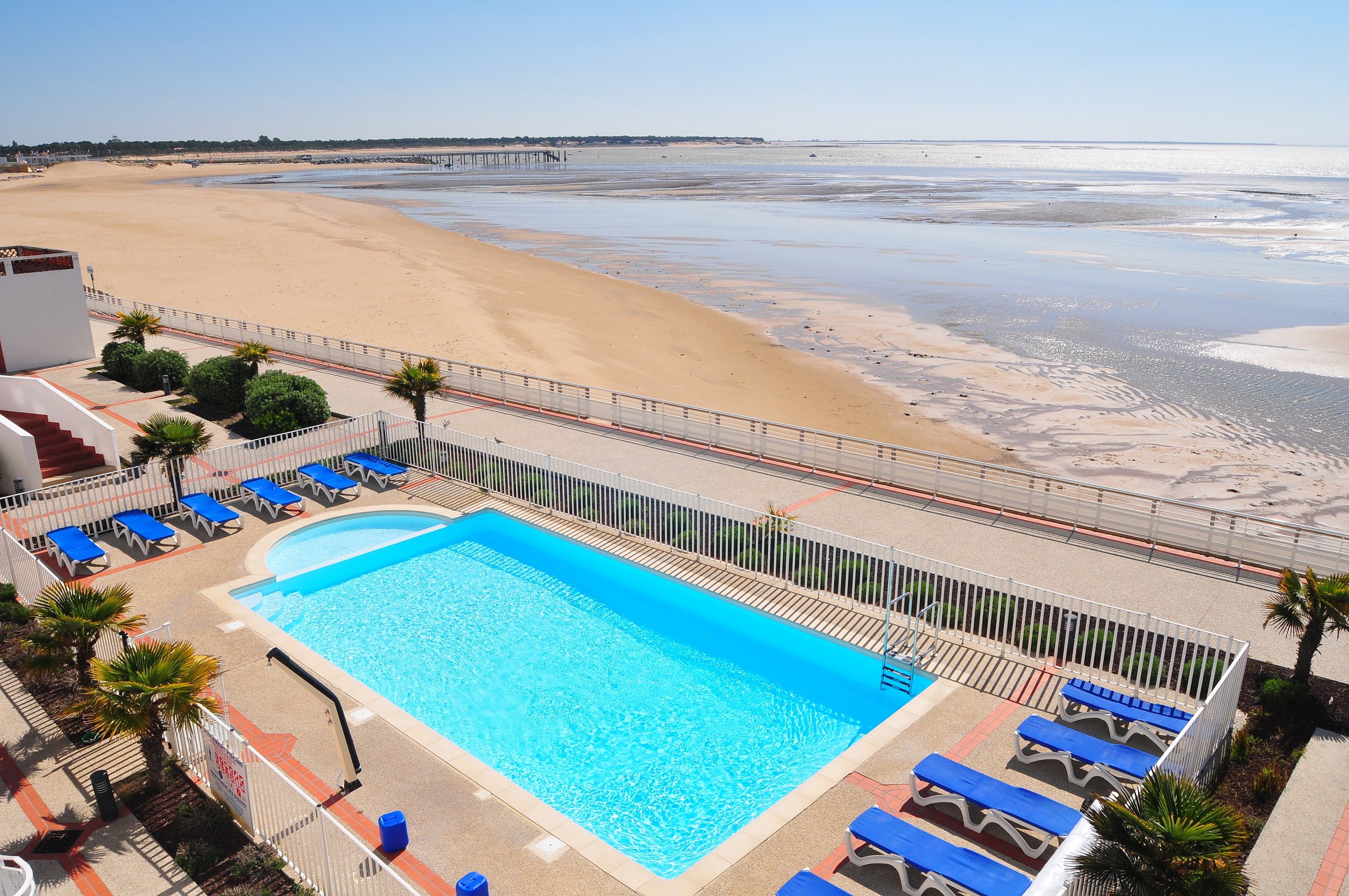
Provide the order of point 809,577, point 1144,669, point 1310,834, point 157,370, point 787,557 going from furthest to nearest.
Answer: point 157,370, point 787,557, point 809,577, point 1144,669, point 1310,834

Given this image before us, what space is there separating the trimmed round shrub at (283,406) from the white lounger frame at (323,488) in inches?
93.6

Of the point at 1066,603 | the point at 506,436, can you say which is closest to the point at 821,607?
the point at 1066,603

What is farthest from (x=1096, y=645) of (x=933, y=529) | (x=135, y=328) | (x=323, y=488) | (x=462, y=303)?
(x=462, y=303)

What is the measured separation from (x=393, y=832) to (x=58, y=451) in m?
16.2

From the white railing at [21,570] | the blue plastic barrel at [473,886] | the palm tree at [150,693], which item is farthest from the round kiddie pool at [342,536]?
the blue plastic barrel at [473,886]

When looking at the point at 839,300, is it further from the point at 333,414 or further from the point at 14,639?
the point at 14,639

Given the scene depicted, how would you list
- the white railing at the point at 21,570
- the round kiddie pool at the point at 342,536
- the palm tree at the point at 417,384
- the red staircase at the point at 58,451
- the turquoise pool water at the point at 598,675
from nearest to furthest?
the turquoise pool water at the point at 598,675 → the white railing at the point at 21,570 → the round kiddie pool at the point at 342,536 → the red staircase at the point at 58,451 → the palm tree at the point at 417,384

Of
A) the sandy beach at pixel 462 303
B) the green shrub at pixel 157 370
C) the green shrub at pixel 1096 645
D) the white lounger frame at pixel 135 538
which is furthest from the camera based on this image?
the sandy beach at pixel 462 303

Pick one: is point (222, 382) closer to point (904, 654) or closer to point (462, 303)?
point (462, 303)

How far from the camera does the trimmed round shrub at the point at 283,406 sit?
22734 mm

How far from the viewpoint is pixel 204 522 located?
18.5 metres

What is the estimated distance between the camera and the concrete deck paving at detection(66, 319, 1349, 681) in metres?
14.3

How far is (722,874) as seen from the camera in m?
9.33

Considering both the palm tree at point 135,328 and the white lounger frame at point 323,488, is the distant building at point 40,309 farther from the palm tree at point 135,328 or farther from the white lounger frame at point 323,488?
the white lounger frame at point 323,488
